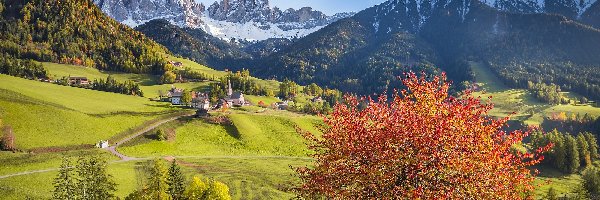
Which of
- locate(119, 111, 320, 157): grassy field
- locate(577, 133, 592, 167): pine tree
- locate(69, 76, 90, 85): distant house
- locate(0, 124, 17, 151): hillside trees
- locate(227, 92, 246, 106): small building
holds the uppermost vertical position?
locate(69, 76, 90, 85): distant house

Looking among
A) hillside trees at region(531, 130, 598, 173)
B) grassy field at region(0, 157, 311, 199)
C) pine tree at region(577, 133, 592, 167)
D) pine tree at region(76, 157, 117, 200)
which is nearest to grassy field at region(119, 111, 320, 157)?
grassy field at region(0, 157, 311, 199)

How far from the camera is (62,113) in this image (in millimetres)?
117562

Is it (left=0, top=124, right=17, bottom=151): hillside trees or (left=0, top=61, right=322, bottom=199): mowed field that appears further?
(left=0, top=124, right=17, bottom=151): hillside trees

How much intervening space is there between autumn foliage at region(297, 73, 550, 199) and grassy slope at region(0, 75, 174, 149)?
97149 mm

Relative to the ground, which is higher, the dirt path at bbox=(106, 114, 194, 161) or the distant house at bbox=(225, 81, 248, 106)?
the distant house at bbox=(225, 81, 248, 106)

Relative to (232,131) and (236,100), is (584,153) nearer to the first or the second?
(232,131)

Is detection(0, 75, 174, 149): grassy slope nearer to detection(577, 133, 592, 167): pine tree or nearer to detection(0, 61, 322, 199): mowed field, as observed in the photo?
detection(0, 61, 322, 199): mowed field

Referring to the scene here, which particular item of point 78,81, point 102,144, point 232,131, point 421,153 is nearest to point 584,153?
point 232,131

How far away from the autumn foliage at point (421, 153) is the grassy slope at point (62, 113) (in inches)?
3825

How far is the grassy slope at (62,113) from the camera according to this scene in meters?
103

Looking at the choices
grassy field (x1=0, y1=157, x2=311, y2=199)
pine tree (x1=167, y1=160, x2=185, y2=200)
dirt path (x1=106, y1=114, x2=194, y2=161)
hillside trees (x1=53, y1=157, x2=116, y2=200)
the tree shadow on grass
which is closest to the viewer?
hillside trees (x1=53, y1=157, x2=116, y2=200)

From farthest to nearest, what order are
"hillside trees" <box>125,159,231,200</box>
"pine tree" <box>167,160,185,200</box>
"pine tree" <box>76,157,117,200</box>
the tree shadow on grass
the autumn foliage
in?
the tree shadow on grass → "pine tree" <box>167,160,185,200</box> → "hillside trees" <box>125,159,231,200</box> → "pine tree" <box>76,157,117,200</box> → the autumn foliage

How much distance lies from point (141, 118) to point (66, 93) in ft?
118

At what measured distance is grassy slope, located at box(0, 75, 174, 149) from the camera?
102938mm
